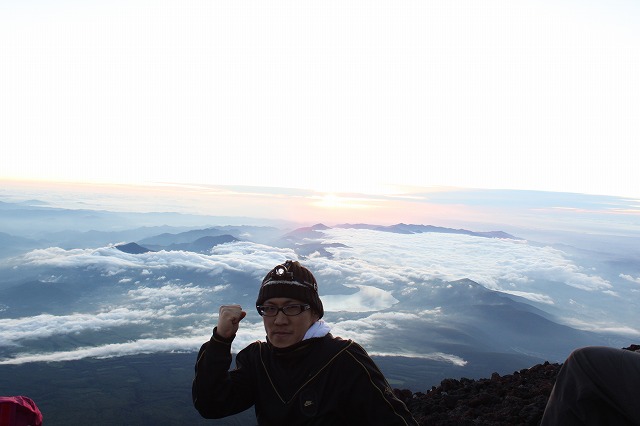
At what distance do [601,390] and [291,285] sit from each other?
2.45m

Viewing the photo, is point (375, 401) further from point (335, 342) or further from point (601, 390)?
point (601, 390)

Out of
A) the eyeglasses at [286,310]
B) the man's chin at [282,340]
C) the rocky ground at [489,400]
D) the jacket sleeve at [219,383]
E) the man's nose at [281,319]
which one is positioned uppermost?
the eyeglasses at [286,310]

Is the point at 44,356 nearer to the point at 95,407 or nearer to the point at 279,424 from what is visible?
the point at 95,407

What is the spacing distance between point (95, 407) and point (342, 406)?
156063 millimetres

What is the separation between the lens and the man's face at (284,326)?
4.16 m

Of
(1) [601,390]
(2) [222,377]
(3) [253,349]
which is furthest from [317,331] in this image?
(1) [601,390]

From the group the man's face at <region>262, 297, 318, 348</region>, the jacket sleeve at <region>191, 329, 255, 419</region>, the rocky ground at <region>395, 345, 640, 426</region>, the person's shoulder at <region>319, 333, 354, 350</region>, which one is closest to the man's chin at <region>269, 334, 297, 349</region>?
the man's face at <region>262, 297, 318, 348</region>

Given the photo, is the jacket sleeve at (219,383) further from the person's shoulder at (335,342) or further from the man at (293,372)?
the person's shoulder at (335,342)

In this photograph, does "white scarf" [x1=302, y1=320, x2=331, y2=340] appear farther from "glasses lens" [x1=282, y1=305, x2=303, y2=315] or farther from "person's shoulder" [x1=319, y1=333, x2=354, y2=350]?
"glasses lens" [x1=282, y1=305, x2=303, y2=315]

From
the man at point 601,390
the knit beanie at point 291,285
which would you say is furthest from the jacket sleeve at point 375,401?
the man at point 601,390

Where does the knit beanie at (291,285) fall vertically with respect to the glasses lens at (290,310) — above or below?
above

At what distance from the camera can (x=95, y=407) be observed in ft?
456

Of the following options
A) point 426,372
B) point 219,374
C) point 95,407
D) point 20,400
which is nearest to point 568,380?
point 219,374

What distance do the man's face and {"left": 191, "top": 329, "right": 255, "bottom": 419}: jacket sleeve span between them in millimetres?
→ 349
